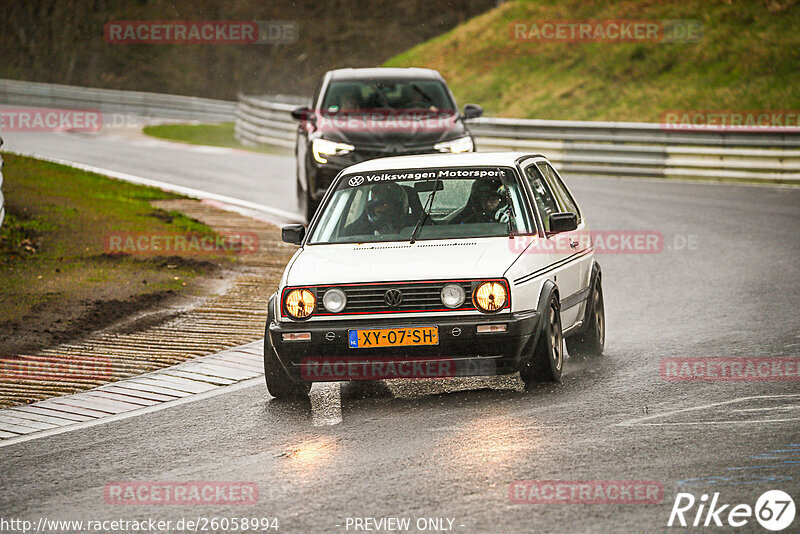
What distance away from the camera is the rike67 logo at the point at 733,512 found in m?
5.45

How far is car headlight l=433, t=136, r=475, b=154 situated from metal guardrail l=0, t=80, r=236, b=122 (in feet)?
81.0

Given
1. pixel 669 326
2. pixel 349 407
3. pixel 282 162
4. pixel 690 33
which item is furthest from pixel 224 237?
pixel 690 33

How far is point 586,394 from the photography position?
8266mm

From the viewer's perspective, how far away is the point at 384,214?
904cm

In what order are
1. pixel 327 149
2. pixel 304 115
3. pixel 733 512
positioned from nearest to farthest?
1. pixel 733 512
2. pixel 327 149
3. pixel 304 115

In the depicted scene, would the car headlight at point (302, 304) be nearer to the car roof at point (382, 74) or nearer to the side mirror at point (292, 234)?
the side mirror at point (292, 234)

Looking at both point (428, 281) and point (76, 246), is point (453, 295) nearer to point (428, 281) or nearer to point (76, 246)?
point (428, 281)

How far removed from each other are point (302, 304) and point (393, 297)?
1.94ft

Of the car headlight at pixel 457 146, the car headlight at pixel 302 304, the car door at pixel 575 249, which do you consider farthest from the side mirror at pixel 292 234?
the car headlight at pixel 457 146

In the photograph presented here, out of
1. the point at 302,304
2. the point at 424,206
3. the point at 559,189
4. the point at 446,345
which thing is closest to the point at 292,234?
the point at 424,206

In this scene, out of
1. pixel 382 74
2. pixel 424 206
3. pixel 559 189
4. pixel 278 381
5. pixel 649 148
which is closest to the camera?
pixel 278 381

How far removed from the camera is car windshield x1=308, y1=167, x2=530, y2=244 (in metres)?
8.84

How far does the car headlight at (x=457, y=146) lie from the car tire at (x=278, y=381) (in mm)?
8259

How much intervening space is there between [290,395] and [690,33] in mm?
30911
